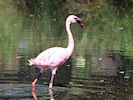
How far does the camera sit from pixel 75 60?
12.9 m

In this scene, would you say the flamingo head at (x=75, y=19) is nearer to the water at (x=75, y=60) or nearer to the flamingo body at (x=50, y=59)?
the flamingo body at (x=50, y=59)

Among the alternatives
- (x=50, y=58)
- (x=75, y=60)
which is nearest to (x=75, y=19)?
(x=50, y=58)

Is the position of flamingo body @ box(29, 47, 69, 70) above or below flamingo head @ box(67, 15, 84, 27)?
below

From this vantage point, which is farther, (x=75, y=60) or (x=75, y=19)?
(x=75, y=60)

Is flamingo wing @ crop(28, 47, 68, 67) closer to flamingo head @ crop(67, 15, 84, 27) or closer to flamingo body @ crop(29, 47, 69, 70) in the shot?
flamingo body @ crop(29, 47, 69, 70)

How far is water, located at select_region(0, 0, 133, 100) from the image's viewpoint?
935 centimetres

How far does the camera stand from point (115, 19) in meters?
25.0

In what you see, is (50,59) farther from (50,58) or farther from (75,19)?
(75,19)

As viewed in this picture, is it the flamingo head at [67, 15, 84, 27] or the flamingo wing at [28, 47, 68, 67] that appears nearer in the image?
the flamingo wing at [28, 47, 68, 67]

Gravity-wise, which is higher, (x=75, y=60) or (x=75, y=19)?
(x=75, y=19)

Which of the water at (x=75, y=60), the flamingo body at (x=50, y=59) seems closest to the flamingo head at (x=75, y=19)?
the flamingo body at (x=50, y=59)

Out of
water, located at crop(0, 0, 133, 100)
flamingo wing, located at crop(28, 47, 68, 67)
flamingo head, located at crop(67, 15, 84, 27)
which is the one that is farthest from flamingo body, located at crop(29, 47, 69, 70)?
flamingo head, located at crop(67, 15, 84, 27)

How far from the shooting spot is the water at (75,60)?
368 inches

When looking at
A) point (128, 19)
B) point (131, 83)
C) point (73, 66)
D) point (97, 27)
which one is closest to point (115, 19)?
point (128, 19)
